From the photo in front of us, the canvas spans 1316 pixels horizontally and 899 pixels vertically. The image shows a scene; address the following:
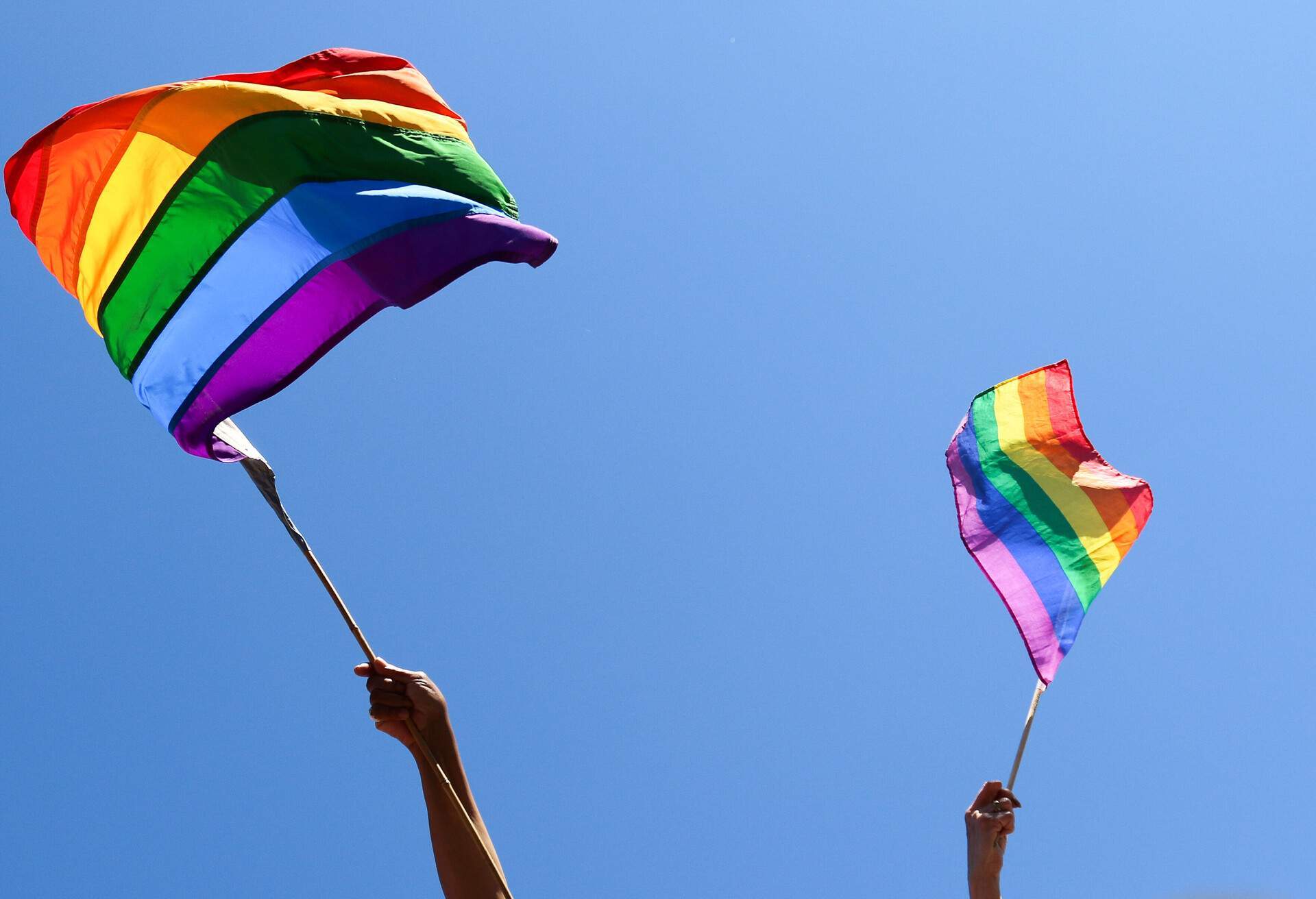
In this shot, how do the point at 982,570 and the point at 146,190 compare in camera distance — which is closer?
the point at 146,190

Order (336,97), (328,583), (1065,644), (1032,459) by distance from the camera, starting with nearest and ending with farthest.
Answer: (328,583) < (336,97) < (1065,644) < (1032,459)

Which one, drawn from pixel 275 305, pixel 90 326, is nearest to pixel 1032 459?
pixel 275 305

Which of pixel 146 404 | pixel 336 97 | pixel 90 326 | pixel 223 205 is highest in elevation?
pixel 336 97

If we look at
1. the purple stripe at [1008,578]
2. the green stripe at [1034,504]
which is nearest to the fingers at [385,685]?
the purple stripe at [1008,578]

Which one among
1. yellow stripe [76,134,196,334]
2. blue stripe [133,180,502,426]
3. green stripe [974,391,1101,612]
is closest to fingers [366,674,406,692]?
blue stripe [133,180,502,426]

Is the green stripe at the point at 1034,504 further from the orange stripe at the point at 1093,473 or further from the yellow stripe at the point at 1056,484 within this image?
the orange stripe at the point at 1093,473

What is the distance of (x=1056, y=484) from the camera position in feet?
33.9

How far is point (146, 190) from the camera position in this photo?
21.5ft

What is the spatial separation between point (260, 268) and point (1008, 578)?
600 cm

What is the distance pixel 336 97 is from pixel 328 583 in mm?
2622

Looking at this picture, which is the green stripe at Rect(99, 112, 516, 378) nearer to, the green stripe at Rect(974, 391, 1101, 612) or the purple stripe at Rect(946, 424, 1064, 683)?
the purple stripe at Rect(946, 424, 1064, 683)

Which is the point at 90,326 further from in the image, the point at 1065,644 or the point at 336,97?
the point at 1065,644

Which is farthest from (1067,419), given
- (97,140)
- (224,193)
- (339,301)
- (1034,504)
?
(97,140)

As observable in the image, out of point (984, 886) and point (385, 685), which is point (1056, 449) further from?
point (385, 685)
